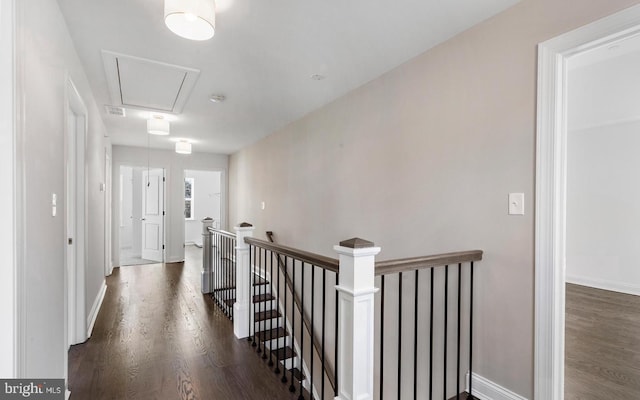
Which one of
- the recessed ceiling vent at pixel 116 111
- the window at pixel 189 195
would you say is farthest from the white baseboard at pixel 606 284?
the window at pixel 189 195

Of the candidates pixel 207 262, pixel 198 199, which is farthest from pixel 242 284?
pixel 198 199

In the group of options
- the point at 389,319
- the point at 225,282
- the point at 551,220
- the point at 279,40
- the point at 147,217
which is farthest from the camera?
the point at 147,217

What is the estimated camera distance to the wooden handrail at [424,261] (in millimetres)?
1609

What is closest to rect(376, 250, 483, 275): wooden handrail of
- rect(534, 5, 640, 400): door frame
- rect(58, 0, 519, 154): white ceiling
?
rect(534, 5, 640, 400): door frame

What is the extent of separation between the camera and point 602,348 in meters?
2.46

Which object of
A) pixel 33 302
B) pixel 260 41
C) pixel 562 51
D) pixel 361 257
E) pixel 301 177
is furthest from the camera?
pixel 301 177

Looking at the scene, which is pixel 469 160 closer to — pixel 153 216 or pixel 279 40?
pixel 279 40

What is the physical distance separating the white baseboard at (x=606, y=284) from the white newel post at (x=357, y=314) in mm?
4415

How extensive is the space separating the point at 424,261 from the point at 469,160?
0.79 meters

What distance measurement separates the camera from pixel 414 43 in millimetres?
2258

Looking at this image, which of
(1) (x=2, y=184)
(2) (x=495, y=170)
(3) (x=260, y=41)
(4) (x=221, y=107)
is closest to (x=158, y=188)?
(4) (x=221, y=107)

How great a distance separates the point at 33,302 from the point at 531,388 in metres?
2.52

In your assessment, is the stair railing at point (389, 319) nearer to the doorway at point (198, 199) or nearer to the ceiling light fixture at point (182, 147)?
the ceiling light fixture at point (182, 147)

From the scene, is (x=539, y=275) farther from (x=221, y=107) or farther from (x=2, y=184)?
(x=221, y=107)
